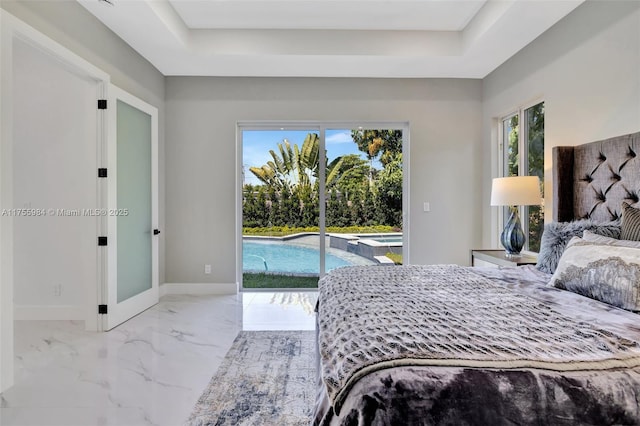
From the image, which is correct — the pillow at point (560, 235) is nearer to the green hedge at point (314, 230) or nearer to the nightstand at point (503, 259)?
the nightstand at point (503, 259)

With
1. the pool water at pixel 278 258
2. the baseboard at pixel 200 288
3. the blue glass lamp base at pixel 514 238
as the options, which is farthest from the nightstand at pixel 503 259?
the baseboard at pixel 200 288

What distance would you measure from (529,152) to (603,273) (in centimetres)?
222

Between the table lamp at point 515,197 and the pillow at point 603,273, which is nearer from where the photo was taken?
the pillow at point 603,273

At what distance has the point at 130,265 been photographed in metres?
3.37

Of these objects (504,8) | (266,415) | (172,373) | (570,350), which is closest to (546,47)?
(504,8)

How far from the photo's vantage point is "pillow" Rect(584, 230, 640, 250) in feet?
5.42

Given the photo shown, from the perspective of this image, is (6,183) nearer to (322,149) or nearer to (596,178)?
(322,149)

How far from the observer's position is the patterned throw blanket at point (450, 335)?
898mm

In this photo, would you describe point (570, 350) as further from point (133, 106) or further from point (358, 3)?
point (133, 106)

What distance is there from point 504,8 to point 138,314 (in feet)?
14.6

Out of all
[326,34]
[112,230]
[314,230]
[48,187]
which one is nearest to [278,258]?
[314,230]

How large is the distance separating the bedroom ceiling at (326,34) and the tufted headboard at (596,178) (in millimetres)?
1243

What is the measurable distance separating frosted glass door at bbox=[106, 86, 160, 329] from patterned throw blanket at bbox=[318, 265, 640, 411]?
8.23ft

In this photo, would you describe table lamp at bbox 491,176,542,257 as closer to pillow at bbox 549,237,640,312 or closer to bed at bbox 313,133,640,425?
bed at bbox 313,133,640,425
